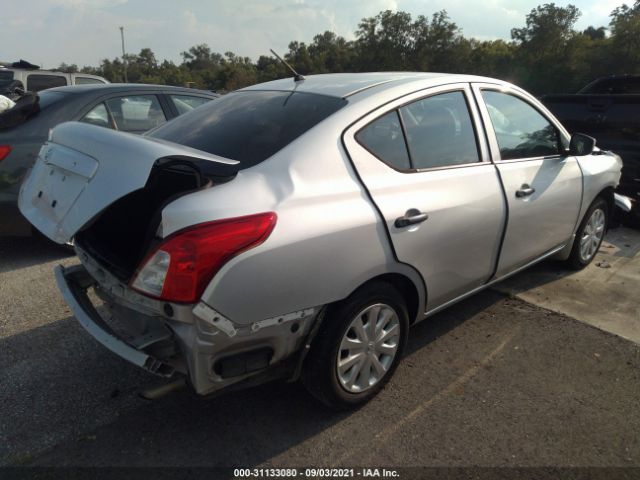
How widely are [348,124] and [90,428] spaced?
78.8 inches

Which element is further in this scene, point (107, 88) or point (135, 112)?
point (135, 112)

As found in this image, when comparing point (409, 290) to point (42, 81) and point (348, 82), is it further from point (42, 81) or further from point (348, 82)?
point (42, 81)

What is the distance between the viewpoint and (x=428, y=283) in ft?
8.97

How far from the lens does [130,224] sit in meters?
2.62

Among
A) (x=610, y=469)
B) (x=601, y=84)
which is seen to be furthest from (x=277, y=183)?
(x=601, y=84)

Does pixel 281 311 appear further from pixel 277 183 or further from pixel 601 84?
pixel 601 84

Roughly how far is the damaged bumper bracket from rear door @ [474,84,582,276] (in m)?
2.30

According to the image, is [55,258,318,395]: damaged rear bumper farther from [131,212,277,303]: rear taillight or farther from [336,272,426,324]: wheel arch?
[336,272,426,324]: wheel arch

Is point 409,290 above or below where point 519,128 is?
below

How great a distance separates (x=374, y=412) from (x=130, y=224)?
165 centimetres

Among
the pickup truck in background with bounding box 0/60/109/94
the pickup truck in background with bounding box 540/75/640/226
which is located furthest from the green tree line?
the pickup truck in background with bounding box 540/75/640/226

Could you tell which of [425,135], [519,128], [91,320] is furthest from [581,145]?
[91,320]

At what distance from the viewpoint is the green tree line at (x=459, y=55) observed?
131 feet

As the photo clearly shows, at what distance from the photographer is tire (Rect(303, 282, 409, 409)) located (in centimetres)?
231
